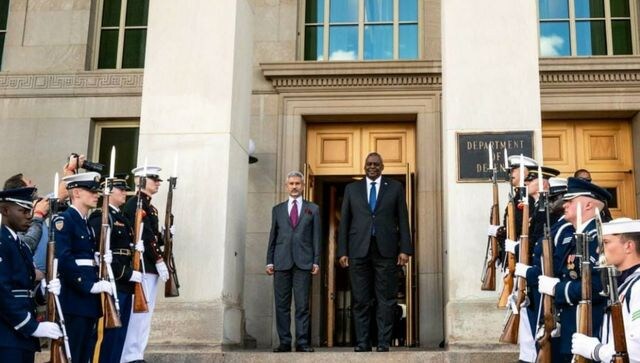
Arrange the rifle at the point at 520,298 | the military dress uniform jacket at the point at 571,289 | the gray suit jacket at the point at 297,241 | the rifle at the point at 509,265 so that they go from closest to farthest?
the military dress uniform jacket at the point at 571,289, the rifle at the point at 520,298, the rifle at the point at 509,265, the gray suit jacket at the point at 297,241

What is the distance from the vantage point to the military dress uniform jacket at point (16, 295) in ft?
21.7

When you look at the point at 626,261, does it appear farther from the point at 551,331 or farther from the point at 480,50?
the point at 480,50

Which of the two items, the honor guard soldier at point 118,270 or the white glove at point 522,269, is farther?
the honor guard soldier at point 118,270

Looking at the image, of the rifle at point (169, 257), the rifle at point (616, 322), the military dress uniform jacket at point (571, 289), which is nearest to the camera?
the rifle at point (616, 322)

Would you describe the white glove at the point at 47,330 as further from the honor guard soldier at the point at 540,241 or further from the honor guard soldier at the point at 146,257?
the honor guard soldier at the point at 540,241

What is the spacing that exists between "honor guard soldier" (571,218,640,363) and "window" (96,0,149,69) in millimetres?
12056

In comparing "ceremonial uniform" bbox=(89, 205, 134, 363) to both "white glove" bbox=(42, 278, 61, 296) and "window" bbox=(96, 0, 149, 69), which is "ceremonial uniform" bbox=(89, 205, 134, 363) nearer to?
"white glove" bbox=(42, 278, 61, 296)

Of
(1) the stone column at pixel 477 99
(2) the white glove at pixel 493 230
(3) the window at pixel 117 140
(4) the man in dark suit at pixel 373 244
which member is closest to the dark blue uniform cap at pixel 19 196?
(4) the man in dark suit at pixel 373 244

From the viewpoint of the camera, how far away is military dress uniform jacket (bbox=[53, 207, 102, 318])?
802 cm

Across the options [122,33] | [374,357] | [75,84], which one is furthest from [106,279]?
[122,33]

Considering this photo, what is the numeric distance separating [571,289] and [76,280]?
4694 millimetres

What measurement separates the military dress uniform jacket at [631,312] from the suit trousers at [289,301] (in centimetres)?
548

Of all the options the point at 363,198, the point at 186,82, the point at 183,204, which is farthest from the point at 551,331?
the point at 186,82

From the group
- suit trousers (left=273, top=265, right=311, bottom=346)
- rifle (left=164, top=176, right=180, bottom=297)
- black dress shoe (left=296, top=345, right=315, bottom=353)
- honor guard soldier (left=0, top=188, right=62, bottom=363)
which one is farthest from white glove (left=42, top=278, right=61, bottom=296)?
suit trousers (left=273, top=265, right=311, bottom=346)
